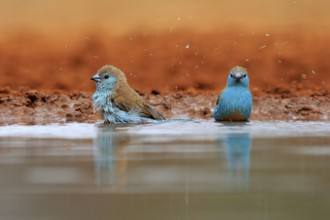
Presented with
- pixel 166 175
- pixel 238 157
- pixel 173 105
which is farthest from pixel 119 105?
pixel 166 175

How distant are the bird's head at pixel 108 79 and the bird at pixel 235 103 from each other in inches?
44.5

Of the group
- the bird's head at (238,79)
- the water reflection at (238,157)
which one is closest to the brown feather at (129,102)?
the bird's head at (238,79)

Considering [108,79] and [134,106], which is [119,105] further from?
[108,79]

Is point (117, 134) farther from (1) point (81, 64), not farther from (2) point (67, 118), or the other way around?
(1) point (81, 64)

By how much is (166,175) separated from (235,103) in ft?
15.7

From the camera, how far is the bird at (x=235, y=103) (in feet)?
29.4

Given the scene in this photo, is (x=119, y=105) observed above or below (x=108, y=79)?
below

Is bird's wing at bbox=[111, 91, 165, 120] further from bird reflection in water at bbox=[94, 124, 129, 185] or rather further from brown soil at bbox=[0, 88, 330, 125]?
bird reflection in water at bbox=[94, 124, 129, 185]

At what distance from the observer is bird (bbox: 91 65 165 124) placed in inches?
348

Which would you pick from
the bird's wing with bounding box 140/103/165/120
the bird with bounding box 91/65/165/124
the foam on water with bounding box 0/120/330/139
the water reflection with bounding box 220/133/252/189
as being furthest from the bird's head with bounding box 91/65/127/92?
the water reflection with bounding box 220/133/252/189

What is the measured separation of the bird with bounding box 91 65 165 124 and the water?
1704 mm

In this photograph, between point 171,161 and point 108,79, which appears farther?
point 108,79

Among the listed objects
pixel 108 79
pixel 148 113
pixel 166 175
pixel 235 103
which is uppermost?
pixel 108 79

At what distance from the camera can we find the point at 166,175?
4.23 meters
